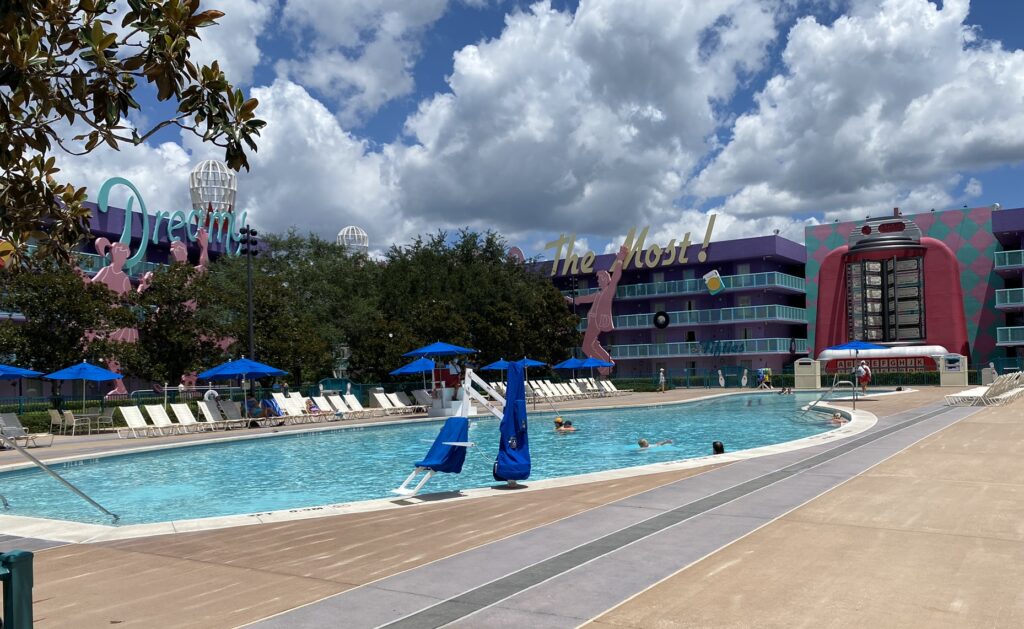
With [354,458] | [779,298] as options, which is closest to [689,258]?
[779,298]

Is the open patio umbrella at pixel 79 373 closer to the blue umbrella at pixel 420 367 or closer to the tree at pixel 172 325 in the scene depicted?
the tree at pixel 172 325

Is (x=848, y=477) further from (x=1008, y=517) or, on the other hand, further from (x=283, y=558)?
(x=283, y=558)

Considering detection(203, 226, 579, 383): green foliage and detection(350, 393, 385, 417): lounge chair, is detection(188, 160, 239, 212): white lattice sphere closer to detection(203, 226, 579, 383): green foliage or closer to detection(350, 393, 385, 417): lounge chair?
detection(203, 226, 579, 383): green foliage

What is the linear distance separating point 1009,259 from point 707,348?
56.5 ft

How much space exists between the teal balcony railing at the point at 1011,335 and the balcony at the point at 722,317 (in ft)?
38.4

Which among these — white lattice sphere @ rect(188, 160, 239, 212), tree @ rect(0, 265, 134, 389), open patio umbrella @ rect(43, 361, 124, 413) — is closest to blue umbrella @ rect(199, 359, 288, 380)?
open patio umbrella @ rect(43, 361, 124, 413)

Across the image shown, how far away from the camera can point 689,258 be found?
54719 mm

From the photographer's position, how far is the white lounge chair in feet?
71.5

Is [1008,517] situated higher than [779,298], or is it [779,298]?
[779,298]

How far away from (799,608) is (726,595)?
446 mm

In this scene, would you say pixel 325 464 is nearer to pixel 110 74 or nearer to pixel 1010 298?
pixel 110 74

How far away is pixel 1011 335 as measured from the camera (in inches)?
1697

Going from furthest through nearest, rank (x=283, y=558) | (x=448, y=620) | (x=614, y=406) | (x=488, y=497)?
1. (x=614, y=406)
2. (x=488, y=497)
3. (x=283, y=558)
4. (x=448, y=620)

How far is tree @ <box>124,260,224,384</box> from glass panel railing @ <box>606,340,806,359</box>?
30.0 metres
